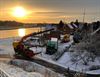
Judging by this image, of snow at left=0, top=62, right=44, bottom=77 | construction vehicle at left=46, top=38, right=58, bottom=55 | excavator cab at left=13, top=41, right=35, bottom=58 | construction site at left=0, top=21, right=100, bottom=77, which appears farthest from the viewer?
construction vehicle at left=46, top=38, right=58, bottom=55

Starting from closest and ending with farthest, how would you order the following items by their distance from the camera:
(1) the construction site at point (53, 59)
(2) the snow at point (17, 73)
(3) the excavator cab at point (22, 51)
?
(2) the snow at point (17, 73) < (1) the construction site at point (53, 59) < (3) the excavator cab at point (22, 51)

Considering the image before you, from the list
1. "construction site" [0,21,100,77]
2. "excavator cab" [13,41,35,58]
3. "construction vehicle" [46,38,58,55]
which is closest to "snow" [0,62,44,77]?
"construction site" [0,21,100,77]

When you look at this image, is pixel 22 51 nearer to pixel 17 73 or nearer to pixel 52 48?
pixel 52 48

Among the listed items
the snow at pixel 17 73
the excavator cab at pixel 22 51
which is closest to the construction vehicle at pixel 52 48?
the excavator cab at pixel 22 51

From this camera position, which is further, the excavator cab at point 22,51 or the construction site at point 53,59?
the excavator cab at point 22,51

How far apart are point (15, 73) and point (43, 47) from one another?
9.86 metres

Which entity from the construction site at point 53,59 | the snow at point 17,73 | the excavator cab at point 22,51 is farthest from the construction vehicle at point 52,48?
the snow at point 17,73

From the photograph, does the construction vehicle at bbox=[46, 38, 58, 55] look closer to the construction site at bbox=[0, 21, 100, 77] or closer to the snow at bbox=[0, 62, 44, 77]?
the construction site at bbox=[0, 21, 100, 77]

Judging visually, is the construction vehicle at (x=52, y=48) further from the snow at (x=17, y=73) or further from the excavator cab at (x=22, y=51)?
the snow at (x=17, y=73)

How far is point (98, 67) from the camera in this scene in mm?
16750

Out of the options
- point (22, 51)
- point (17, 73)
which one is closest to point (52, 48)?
point (22, 51)

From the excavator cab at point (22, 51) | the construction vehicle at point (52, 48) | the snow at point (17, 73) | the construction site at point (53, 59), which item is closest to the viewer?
the snow at point (17, 73)

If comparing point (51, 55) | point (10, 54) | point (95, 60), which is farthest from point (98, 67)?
point (10, 54)

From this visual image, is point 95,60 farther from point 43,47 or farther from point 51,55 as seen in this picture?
point 43,47
